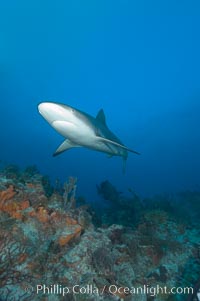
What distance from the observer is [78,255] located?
596cm

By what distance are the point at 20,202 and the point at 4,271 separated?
85.0 inches

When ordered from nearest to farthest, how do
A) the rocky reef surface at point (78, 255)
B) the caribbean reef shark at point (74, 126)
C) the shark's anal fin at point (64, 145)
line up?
the rocky reef surface at point (78, 255) → the caribbean reef shark at point (74, 126) → the shark's anal fin at point (64, 145)

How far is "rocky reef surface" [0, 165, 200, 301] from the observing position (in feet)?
17.1

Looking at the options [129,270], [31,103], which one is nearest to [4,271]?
[129,270]

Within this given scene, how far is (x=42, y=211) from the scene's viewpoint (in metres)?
6.67

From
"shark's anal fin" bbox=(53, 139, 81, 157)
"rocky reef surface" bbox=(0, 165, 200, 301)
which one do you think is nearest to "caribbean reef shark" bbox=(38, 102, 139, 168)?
"shark's anal fin" bbox=(53, 139, 81, 157)

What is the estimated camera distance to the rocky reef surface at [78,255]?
17.1 feet

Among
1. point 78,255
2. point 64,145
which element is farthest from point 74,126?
point 78,255

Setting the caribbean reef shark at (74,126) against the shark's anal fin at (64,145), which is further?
the shark's anal fin at (64,145)

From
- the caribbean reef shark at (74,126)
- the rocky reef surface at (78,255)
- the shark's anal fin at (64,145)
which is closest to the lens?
the rocky reef surface at (78,255)

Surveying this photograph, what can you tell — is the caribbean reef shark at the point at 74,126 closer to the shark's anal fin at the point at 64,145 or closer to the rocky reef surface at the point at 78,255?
the shark's anal fin at the point at 64,145

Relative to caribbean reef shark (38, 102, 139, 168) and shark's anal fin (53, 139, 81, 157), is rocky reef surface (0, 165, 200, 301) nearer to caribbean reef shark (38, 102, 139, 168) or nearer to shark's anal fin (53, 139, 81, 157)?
shark's anal fin (53, 139, 81, 157)

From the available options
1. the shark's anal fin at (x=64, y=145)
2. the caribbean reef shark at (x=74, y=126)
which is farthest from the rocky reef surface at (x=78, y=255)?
the caribbean reef shark at (x=74, y=126)

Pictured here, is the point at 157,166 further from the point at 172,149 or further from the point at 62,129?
the point at 62,129
